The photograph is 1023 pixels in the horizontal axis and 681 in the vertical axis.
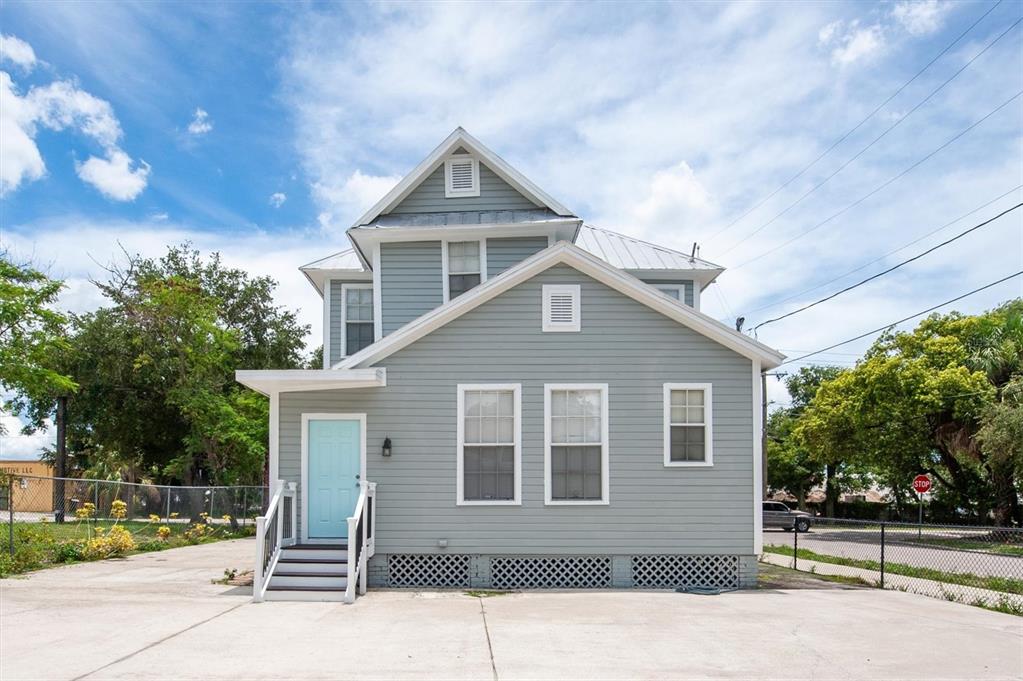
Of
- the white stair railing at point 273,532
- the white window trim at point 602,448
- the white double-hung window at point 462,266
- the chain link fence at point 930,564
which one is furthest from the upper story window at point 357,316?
the chain link fence at point 930,564

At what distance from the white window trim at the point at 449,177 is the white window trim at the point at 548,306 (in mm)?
3522

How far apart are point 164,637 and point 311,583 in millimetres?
2952

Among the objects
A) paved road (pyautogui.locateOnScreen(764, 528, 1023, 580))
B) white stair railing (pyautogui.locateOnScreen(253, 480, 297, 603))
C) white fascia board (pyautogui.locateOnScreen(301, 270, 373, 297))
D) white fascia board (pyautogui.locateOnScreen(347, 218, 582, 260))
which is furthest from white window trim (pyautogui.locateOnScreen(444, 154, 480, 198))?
paved road (pyautogui.locateOnScreen(764, 528, 1023, 580))

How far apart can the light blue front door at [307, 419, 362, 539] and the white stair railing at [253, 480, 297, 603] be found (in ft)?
1.07

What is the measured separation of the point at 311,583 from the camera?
11.1 metres

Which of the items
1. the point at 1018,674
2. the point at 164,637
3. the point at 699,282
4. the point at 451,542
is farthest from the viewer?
the point at 699,282

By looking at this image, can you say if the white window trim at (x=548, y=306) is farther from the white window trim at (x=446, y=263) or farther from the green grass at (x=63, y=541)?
the green grass at (x=63, y=541)

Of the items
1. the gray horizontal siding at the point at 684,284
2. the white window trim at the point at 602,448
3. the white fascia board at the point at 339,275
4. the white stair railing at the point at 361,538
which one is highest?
the white fascia board at the point at 339,275

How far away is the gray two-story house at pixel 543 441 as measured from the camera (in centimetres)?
1230

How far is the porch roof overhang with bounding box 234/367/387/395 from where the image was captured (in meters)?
11.9

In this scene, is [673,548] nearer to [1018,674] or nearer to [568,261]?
[568,261]

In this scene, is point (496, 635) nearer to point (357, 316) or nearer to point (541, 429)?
point (541, 429)

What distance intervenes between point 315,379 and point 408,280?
3.52 m

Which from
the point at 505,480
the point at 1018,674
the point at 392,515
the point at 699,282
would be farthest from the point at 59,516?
the point at 1018,674
